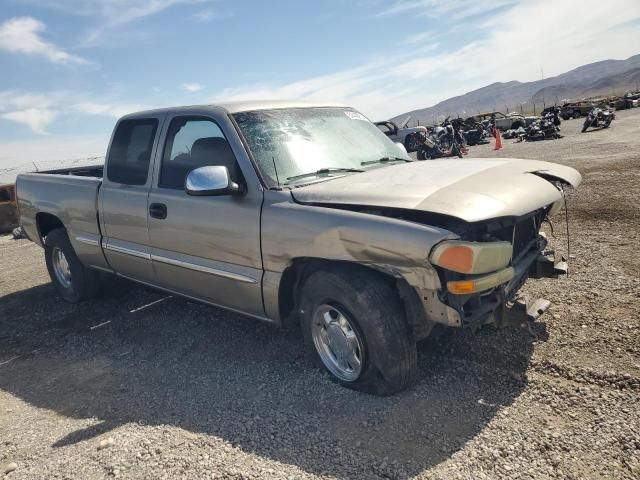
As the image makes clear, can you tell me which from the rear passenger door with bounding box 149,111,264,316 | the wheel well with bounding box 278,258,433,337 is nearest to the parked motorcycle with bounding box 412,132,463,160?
the rear passenger door with bounding box 149,111,264,316

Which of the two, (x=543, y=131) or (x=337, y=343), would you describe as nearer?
(x=337, y=343)

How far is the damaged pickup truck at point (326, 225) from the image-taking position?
2916mm

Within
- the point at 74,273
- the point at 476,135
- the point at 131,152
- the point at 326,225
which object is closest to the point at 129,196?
the point at 131,152

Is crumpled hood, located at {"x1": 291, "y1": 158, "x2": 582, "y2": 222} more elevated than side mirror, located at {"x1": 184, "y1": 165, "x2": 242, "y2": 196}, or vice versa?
side mirror, located at {"x1": 184, "y1": 165, "x2": 242, "y2": 196}

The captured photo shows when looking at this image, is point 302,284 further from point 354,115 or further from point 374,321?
point 354,115

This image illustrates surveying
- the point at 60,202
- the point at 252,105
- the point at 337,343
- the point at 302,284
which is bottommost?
the point at 337,343

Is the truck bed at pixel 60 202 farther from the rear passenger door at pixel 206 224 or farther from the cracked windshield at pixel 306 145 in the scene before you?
the cracked windshield at pixel 306 145

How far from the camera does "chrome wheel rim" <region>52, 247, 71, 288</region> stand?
5949 millimetres

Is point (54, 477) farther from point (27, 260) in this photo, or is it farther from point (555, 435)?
point (27, 260)

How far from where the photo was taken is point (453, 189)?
10.1ft

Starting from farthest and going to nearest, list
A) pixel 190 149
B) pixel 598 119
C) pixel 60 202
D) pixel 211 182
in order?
pixel 598 119 < pixel 60 202 < pixel 190 149 < pixel 211 182

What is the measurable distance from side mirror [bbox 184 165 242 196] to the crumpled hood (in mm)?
462

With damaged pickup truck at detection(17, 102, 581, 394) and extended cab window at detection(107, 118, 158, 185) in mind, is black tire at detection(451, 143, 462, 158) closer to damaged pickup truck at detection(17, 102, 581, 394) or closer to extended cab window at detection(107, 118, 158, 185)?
damaged pickup truck at detection(17, 102, 581, 394)

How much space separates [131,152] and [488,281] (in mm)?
3416
